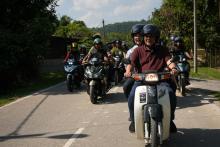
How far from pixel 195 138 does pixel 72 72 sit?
9.41 m

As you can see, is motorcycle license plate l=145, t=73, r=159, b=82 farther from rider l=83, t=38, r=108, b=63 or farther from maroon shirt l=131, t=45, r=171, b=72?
rider l=83, t=38, r=108, b=63

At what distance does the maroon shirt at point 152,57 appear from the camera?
25.3 feet

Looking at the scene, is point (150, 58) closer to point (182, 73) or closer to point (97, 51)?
point (97, 51)

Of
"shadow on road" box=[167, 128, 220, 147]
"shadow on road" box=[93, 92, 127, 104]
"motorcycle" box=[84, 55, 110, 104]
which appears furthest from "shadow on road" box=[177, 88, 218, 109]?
"shadow on road" box=[167, 128, 220, 147]

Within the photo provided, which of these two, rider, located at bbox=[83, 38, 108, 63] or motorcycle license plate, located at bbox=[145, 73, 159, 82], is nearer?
motorcycle license plate, located at bbox=[145, 73, 159, 82]

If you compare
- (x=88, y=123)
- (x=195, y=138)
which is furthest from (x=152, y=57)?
(x=88, y=123)

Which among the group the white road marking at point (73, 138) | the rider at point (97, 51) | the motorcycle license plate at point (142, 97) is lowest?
the white road marking at point (73, 138)

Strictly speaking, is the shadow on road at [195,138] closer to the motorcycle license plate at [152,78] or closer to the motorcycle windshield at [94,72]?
the motorcycle license plate at [152,78]

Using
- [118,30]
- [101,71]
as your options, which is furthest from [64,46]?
[118,30]

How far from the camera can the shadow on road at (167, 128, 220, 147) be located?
7801 mm

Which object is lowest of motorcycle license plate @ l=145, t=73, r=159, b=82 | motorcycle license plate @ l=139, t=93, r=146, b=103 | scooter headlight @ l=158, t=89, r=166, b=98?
motorcycle license plate @ l=139, t=93, r=146, b=103

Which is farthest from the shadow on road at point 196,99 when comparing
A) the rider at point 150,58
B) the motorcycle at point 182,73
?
the rider at point 150,58

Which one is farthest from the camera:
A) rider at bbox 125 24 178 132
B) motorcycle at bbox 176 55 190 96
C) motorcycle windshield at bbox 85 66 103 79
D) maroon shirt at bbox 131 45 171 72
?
motorcycle at bbox 176 55 190 96

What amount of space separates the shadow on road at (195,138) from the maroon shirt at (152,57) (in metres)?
1.34
